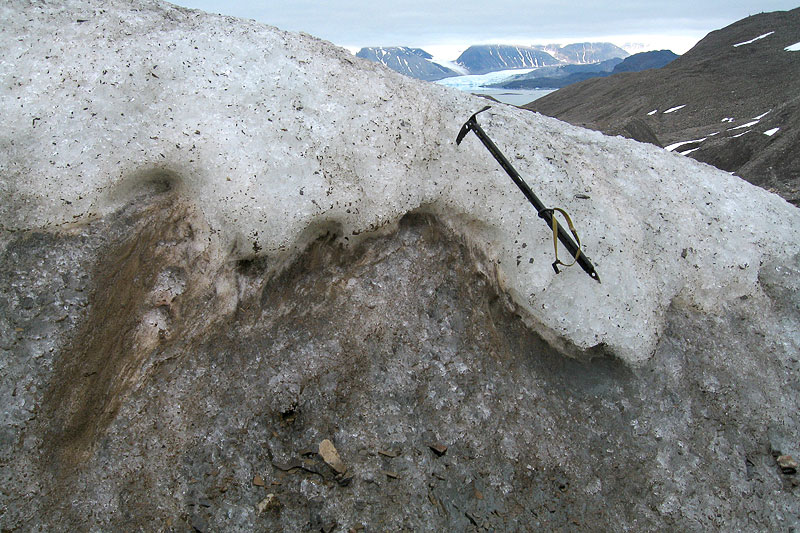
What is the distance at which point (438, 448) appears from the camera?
3926 mm

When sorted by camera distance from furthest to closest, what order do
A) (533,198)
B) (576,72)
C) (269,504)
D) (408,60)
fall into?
(408,60), (576,72), (533,198), (269,504)

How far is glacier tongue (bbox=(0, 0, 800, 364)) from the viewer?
384 cm

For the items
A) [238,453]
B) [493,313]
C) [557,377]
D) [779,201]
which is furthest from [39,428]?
[779,201]

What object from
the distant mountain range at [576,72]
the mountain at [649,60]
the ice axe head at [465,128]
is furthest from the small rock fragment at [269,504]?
the mountain at [649,60]

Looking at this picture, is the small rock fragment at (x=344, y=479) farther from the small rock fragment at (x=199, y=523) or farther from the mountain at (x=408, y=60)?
the mountain at (x=408, y=60)

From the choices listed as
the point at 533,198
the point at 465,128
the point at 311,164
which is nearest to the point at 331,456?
the point at 311,164

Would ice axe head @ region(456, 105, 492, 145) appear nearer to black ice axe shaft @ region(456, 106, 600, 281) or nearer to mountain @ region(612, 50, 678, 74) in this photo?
black ice axe shaft @ region(456, 106, 600, 281)

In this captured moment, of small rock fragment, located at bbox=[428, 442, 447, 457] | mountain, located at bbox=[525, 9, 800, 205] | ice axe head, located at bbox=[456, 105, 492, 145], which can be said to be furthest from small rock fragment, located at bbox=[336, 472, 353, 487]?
mountain, located at bbox=[525, 9, 800, 205]

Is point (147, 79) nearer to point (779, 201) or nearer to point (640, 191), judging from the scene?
point (640, 191)

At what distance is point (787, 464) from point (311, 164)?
5184mm

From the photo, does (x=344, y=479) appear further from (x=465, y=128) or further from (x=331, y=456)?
(x=465, y=128)

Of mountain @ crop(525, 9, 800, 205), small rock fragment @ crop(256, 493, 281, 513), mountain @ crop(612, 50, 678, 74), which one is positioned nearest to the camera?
small rock fragment @ crop(256, 493, 281, 513)

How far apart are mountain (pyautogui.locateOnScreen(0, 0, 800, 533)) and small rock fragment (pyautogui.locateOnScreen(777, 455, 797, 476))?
0.03m

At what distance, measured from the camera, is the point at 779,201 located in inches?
247
